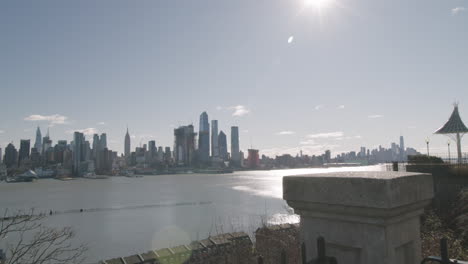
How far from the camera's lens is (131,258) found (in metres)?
9.73

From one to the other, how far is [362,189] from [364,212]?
5.0 inches

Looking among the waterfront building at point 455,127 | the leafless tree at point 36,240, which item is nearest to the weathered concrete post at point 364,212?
the leafless tree at point 36,240

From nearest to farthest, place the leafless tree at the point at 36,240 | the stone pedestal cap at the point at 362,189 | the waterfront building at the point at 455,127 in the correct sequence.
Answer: the stone pedestal cap at the point at 362,189 < the leafless tree at the point at 36,240 < the waterfront building at the point at 455,127

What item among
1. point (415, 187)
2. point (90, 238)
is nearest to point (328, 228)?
point (415, 187)

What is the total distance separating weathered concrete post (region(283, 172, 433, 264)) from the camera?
169 cm

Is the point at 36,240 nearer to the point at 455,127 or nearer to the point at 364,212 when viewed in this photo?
the point at 364,212

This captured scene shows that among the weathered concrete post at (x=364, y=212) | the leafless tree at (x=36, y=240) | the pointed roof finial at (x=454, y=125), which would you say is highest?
the pointed roof finial at (x=454, y=125)

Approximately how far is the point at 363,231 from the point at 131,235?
44.1 meters

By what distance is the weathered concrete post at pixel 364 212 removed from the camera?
66.6 inches

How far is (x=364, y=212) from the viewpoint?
1730 mm

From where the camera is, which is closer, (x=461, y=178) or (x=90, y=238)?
(x=461, y=178)

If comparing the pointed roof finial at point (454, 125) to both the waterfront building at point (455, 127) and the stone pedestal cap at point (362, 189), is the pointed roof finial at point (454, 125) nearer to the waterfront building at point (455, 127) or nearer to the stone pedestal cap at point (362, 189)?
the waterfront building at point (455, 127)

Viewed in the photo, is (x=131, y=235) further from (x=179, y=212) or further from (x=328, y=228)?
(x=328, y=228)

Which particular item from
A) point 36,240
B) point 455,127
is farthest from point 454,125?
point 36,240
